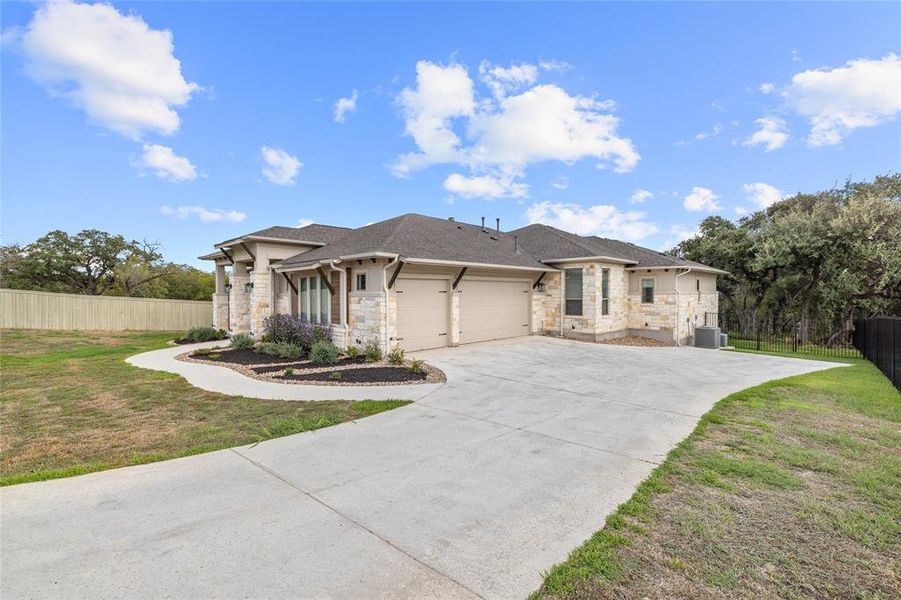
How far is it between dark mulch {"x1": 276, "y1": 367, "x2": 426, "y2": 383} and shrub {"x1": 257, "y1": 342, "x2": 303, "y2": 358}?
2.54 meters

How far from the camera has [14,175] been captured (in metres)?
13.1

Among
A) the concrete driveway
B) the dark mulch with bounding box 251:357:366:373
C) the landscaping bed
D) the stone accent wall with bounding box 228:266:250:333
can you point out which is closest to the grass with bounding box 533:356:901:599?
the concrete driveway

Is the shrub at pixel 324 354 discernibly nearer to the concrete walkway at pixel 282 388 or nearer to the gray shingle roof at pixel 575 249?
the concrete walkway at pixel 282 388

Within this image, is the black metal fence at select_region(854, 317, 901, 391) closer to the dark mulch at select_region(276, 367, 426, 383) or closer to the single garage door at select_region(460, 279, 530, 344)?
the single garage door at select_region(460, 279, 530, 344)

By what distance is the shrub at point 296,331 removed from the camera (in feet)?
38.2

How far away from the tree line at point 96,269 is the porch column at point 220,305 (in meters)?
11.6

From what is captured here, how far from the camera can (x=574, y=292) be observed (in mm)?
15039

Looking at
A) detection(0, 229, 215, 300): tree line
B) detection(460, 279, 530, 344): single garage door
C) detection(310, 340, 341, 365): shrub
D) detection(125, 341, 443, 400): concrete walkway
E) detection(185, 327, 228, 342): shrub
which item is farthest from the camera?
detection(0, 229, 215, 300): tree line

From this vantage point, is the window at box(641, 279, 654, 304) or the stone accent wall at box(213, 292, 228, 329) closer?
the window at box(641, 279, 654, 304)

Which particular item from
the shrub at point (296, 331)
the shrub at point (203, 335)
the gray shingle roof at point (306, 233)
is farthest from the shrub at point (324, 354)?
the shrub at point (203, 335)

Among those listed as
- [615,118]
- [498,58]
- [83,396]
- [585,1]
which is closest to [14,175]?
[83,396]

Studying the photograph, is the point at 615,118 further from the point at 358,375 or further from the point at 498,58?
the point at 358,375

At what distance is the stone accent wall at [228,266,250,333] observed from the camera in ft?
51.3

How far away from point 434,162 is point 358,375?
13662mm
